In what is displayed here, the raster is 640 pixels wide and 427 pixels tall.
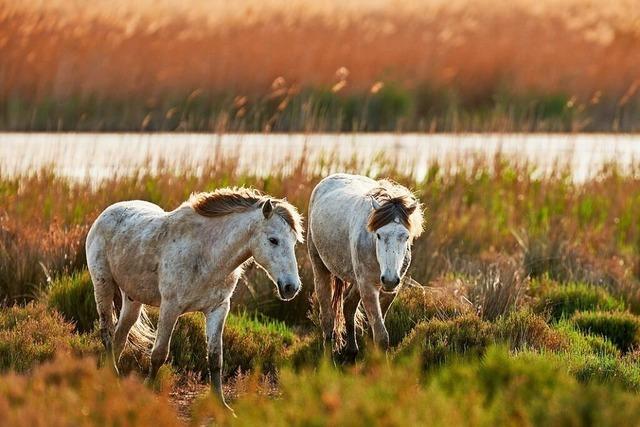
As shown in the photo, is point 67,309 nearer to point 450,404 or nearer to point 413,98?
point 450,404

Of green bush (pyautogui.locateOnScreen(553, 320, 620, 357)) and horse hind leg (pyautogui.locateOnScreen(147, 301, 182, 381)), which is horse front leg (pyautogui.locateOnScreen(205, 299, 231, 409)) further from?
green bush (pyautogui.locateOnScreen(553, 320, 620, 357))

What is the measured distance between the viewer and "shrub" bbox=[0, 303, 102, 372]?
30.9ft

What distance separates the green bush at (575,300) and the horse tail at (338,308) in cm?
209

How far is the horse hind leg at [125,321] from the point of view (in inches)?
355

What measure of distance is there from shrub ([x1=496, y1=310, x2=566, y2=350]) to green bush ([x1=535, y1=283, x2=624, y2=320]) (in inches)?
61.3

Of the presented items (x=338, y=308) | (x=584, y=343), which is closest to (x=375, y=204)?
(x=338, y=308)

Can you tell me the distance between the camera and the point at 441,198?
600 inches

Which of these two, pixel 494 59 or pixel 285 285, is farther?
pixel 494 59

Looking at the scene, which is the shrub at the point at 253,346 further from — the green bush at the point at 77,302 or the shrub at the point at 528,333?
the shrub at the point at 528,333

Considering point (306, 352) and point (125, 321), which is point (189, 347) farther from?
point (125, 321)

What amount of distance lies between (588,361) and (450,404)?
352 cm

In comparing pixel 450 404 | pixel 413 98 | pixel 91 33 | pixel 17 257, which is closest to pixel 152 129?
pixel 91 33

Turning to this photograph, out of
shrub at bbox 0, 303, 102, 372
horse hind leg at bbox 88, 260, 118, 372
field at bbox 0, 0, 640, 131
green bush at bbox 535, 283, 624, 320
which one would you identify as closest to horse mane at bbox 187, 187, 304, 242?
horse hind leg at bbox 88, 260, 118, 372

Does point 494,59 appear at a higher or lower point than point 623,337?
higher
